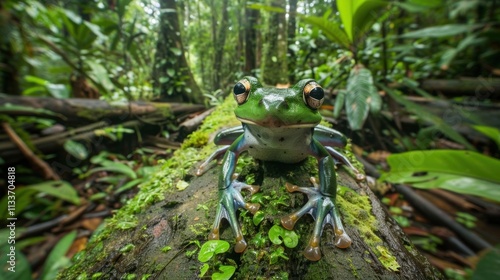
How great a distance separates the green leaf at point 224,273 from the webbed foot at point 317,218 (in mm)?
282

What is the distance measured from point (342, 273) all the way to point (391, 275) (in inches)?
7.6

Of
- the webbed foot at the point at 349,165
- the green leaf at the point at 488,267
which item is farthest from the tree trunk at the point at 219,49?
the green leaf at the point at 488,267

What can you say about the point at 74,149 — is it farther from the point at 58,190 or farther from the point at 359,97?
the point at 359,97

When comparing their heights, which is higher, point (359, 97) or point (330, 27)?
point (330, 27)

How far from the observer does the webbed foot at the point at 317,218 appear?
1040 mm

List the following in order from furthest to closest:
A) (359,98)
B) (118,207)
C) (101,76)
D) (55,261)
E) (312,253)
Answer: (101,76), (118,207), (359,98), (55,261), (312,253)

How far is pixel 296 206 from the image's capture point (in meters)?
1.29

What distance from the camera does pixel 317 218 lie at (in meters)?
1.17

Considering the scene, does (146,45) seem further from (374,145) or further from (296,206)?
(296,206)

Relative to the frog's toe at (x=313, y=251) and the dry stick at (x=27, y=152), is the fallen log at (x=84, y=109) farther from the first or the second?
the frog's toe at (x=313, y=251)

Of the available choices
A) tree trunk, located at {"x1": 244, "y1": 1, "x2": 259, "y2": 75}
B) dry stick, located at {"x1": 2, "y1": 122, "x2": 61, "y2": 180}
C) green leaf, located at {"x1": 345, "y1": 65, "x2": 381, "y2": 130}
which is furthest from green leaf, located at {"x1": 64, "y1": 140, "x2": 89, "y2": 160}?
tree trunk, located at {"x1": 244, "y1": 1, "x2": 259, "y2": 75}

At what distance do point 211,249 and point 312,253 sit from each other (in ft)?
1.28

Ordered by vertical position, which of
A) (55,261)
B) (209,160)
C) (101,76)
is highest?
(101,76)

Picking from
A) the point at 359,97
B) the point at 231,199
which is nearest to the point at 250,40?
the point at 359,97
